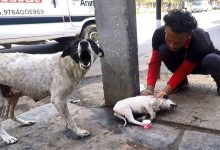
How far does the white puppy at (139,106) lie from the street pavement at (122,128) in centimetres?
9

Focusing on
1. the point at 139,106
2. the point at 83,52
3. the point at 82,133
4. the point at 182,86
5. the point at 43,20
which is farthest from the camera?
the point at 43,20

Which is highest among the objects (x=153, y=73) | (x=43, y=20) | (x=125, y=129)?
(x=43, y=20)

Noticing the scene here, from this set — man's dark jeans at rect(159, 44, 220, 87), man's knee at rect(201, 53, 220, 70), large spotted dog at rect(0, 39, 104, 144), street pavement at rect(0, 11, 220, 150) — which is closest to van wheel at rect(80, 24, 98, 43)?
street pavement at rect(0, 11, 220, 150)

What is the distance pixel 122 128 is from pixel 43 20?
17.9 ft

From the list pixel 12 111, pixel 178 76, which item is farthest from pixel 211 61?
pixel 12 111

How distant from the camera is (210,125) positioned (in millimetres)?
3600

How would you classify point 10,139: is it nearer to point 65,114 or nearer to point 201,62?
point 65,114

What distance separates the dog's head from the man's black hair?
86 centimetres

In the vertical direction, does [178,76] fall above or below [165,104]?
above

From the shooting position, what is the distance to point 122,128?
12.3ft

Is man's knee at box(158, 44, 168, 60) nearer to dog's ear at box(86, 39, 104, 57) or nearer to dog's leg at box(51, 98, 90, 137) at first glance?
dog's ear at box(86, 39, 104, 57)

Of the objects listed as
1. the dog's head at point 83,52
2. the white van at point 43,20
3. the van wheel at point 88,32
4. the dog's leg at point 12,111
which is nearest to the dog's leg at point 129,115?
the dog's head at point 83,52

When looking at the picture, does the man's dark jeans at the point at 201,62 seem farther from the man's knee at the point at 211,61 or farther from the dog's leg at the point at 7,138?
the dog's leg at the point at 7,138

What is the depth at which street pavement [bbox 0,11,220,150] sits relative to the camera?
3371 mm
